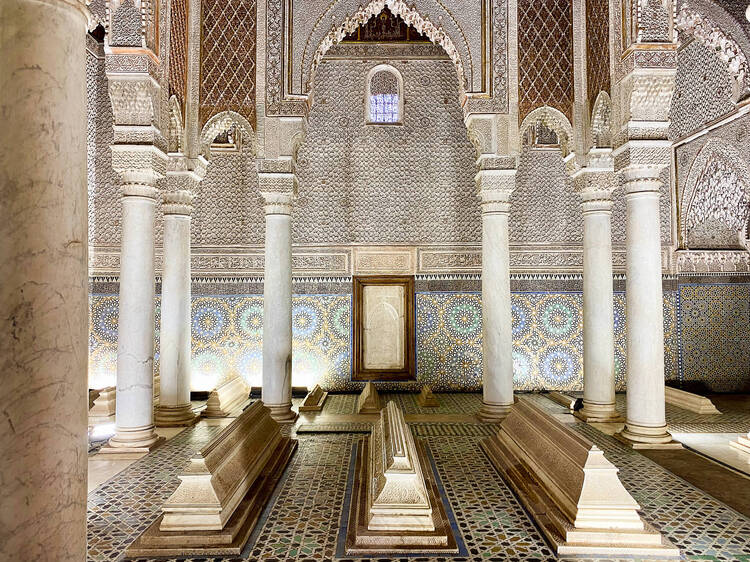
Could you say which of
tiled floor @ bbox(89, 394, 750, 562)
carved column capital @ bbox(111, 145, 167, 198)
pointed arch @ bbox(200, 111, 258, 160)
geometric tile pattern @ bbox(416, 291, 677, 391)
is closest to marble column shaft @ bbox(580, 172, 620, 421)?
tiled floor @ bbox(89, 394, 750, 562)

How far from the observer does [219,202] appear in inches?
314

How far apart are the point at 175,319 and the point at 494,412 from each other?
3.75 m

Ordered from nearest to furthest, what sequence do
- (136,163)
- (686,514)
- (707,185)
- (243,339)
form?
1. (686,514)
2. (136,163)
3. (243,339)
4. (707,185)

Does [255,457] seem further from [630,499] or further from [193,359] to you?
[193,359]

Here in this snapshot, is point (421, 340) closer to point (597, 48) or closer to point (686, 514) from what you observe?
point (597, 48)

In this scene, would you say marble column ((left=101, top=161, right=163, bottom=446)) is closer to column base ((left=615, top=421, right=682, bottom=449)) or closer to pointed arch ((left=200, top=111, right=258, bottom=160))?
pointed arch ((left=200, top=111, right=258, bottom=160))

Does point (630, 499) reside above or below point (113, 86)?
below

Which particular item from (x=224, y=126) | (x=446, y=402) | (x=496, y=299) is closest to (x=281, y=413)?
(x=446, y=402)

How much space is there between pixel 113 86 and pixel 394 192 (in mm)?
4332

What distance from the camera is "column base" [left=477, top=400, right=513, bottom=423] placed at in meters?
5.63

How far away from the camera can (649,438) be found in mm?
4652

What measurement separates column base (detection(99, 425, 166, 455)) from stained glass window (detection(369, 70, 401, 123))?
559cm

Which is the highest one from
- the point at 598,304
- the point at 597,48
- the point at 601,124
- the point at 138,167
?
the point at 597,48

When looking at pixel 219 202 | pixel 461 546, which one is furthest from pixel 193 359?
pixel 461 546
